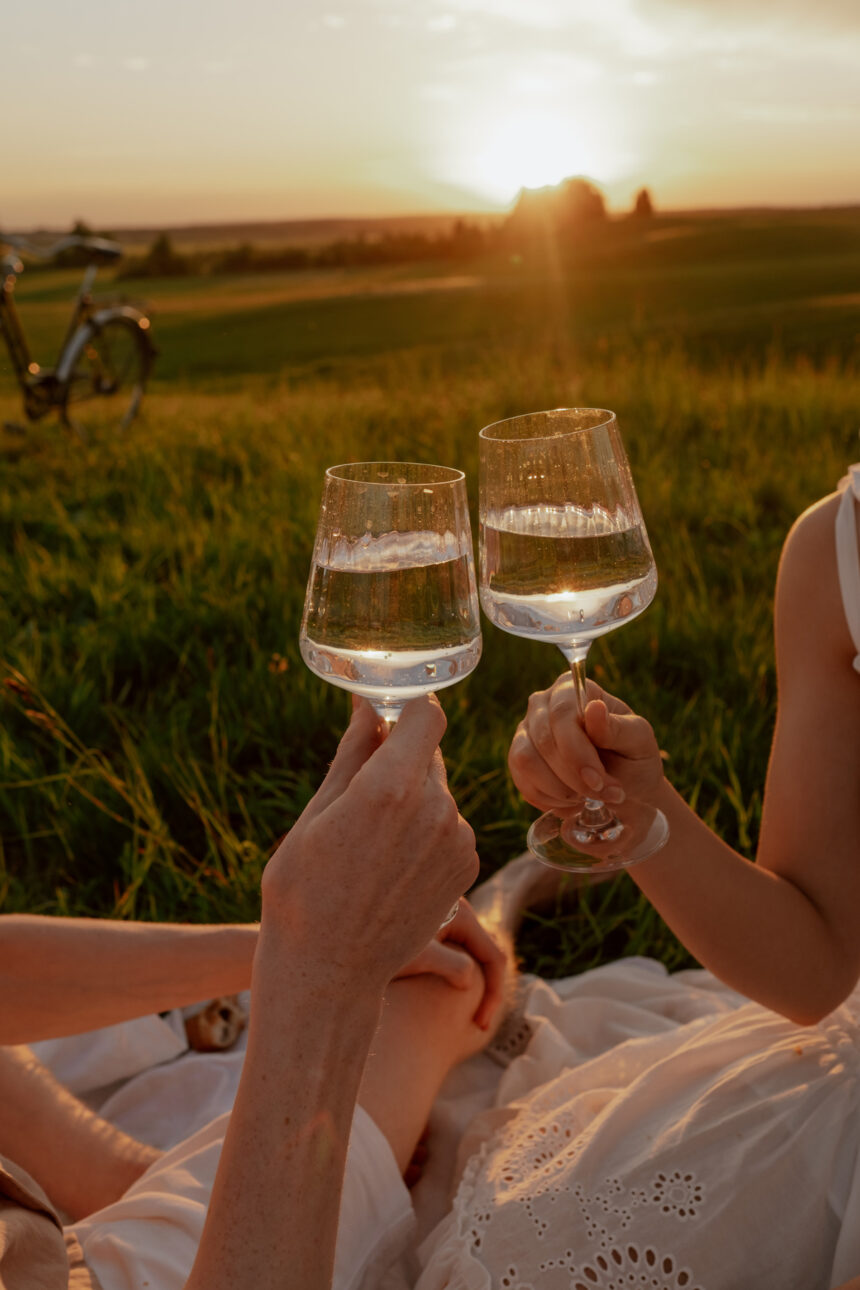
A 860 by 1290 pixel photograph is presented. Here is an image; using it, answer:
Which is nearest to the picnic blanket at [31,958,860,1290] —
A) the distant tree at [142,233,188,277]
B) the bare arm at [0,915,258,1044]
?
the bare arm at [0,915,258,1044]

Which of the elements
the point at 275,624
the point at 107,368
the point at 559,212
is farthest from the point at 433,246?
the point at 275,624

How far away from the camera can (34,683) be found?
3.91 m

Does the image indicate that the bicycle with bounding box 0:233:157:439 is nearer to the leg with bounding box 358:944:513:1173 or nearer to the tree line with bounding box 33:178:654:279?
the leg with bounding box 358:944:513:1173

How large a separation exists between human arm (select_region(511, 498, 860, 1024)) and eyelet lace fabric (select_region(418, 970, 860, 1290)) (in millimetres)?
130

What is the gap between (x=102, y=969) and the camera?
1888 millimetres

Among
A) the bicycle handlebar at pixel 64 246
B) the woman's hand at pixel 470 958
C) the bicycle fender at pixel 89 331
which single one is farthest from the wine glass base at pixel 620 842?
the bicycle fender at pixel 89 331

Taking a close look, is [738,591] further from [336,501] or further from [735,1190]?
[336,501]

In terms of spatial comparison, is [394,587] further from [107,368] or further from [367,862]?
[107,368]

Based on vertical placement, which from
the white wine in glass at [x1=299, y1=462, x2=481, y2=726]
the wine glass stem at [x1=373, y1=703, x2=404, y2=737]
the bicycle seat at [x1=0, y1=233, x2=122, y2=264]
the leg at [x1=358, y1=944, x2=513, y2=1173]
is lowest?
the leg at [x1=358, y1=944, x2=513, y2=1173]

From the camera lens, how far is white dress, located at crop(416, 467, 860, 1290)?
159cm

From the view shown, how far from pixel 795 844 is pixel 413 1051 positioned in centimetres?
80

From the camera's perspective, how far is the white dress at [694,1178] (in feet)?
5.22

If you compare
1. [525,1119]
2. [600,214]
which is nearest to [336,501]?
[525,1119]

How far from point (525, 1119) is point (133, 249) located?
3625cm
